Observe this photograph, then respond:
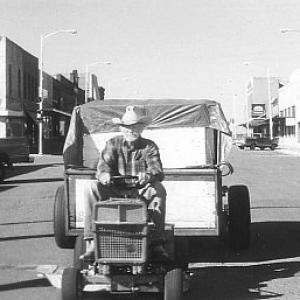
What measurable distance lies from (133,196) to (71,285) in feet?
3.48

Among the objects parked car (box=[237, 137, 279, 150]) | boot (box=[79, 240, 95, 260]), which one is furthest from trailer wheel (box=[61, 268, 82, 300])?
parked car (box=[237, 137, 279, 150])

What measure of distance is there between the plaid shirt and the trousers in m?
0.19

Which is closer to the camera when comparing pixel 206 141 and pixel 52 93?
pixel 206 141

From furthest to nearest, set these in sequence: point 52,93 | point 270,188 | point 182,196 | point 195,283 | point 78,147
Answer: point 52,93
point 270,188
point 78,147
point 182,196
point 195,283

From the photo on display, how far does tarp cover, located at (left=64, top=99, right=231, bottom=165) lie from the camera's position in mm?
9688

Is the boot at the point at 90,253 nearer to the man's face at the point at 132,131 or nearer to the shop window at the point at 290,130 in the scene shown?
the man's face at the point at 132,131

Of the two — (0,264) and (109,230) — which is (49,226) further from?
(109,230)

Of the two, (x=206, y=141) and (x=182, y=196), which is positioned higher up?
(x=206, y=141)

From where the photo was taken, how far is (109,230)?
5.65m

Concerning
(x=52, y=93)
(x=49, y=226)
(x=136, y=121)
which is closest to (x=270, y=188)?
(x=49, y=226)

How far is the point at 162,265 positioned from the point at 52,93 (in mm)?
69046

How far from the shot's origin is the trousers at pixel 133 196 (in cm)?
616

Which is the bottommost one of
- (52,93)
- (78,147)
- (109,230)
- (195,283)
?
(195,283)

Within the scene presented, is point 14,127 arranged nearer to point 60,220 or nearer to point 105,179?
point 60,220
